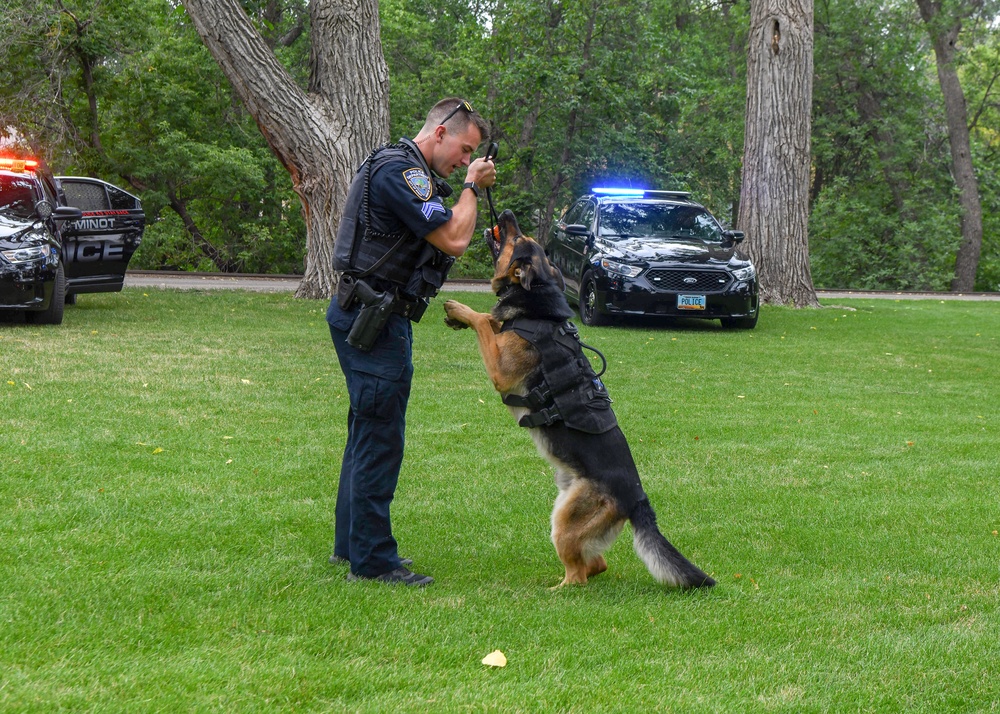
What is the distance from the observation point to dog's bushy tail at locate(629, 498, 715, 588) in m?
3.92

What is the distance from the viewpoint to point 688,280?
12.8m

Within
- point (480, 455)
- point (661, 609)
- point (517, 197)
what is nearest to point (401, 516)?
point (480, 455)

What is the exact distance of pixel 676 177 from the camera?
23.8 metres

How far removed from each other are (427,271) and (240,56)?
11065 mm

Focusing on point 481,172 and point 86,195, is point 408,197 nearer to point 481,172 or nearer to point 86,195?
point 481,172

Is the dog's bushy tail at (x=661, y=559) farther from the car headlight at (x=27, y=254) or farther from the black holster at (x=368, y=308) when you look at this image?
the car headlight at (x=27, y=254)

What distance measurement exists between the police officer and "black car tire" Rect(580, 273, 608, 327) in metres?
9.08

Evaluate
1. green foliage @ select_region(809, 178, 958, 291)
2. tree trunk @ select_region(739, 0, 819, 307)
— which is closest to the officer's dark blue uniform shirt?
tree trunk @ select_region(739, 0, 819, 307)

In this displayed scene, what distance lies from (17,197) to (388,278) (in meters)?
9.29

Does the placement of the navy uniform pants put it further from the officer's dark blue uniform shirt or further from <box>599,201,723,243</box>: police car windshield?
<box>599,201,723,243</box>: police car windshield

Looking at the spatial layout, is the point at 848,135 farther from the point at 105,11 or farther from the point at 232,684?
the point at 232,684

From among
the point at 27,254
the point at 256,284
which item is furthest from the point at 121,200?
the point at 256,284

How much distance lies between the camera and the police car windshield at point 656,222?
13805 mm

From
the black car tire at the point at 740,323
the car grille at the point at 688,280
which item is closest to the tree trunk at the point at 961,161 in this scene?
the black car tire at the point at 740,323
